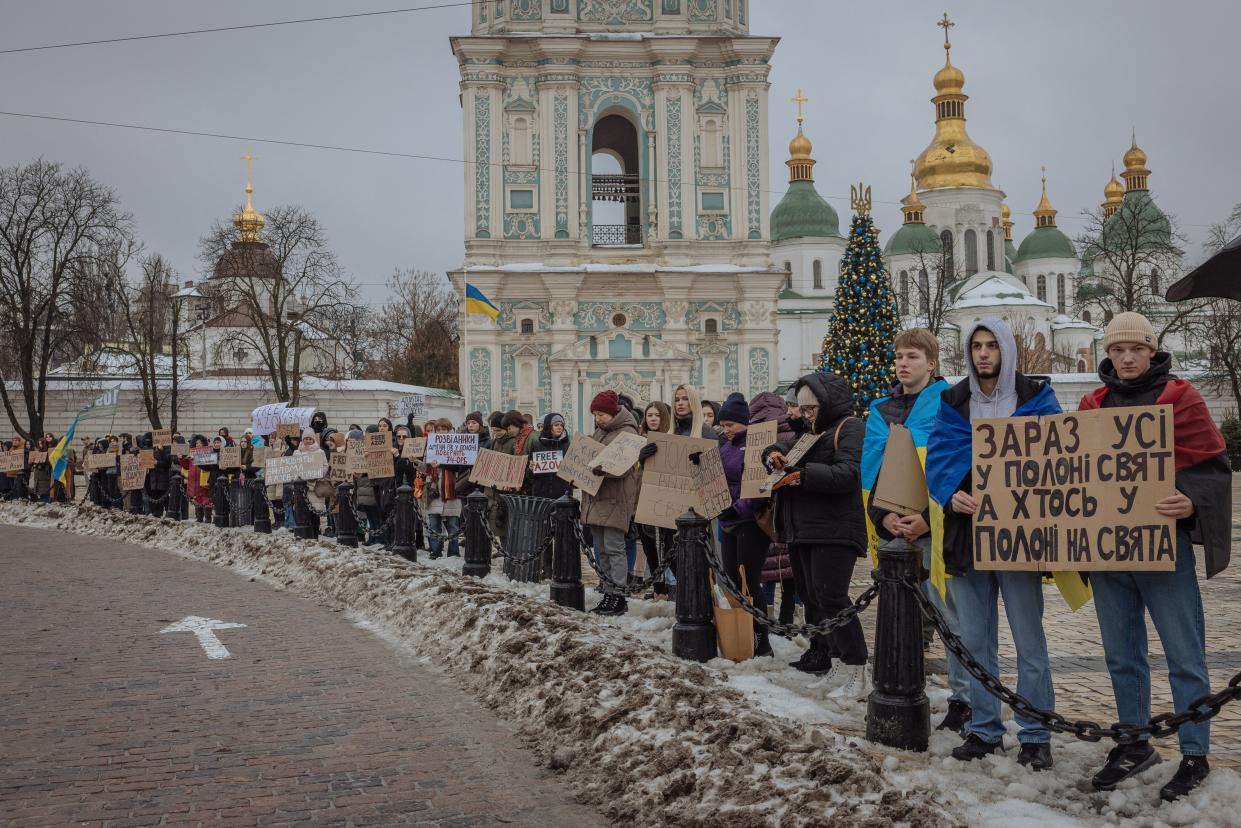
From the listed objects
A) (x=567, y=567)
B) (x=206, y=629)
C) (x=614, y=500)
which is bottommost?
(x=206, y=629)

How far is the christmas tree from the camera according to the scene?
31.8 meters

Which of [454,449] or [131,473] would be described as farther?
[131,473]

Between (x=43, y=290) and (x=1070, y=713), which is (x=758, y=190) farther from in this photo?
(x=1070, y=713)

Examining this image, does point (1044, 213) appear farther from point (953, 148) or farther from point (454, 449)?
point (454, 449)

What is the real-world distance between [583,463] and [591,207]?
36.5m

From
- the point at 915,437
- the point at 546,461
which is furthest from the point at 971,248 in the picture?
the point at 915,437

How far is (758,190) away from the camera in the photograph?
46.1 m

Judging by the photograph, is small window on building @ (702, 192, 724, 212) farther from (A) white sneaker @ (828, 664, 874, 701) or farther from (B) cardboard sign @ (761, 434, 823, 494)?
(A) white sneaker @ (828, 664, 874, 701)

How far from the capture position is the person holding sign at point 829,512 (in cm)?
727

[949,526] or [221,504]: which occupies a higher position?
[949,526]

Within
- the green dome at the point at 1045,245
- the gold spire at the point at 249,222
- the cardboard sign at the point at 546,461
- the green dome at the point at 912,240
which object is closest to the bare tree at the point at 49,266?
the gold spire at the point at 249,222

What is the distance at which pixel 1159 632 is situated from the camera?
544cm

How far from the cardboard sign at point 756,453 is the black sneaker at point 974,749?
9.34 ft

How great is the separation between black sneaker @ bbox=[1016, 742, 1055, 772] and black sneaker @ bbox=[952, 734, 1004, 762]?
19 centimetres
